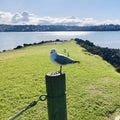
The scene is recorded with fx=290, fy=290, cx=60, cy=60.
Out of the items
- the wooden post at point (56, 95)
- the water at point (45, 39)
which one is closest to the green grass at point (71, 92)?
the wooden post at point (56, 95)

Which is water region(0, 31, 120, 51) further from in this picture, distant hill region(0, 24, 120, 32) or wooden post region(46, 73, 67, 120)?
wooden post region(46, 73, 67, 120)

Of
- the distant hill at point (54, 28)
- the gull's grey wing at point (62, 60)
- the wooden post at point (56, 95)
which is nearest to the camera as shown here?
the wooden post at point (56, 95)

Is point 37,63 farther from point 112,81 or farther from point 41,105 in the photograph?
point 41,105

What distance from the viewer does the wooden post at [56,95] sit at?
2926 mm

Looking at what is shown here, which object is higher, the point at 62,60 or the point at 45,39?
the point at 62,60

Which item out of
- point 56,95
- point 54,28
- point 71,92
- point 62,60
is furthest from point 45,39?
point 56,95

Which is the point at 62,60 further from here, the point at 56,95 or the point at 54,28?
the point at 54,28

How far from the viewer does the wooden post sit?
2.93 metres

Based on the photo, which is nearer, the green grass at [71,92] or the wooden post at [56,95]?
the wooden post at [56,95]

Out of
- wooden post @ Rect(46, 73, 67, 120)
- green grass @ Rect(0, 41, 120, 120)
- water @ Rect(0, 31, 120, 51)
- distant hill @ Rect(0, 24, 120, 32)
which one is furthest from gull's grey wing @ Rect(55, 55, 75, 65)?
distant hill @ Rect(0, 24, 120, 32)

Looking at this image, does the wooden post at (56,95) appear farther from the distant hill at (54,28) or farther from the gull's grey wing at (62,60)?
the distant hill at (54,28)

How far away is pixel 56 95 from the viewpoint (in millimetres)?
2951

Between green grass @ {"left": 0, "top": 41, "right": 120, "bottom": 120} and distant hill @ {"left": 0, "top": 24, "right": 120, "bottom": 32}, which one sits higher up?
green grass @ {"left": 0, "top": 41, "right": 120, "bottom": 120}

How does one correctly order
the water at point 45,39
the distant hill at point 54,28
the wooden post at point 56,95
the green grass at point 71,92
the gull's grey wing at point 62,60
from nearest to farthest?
the wooden post at point 56,95 < the gull's grey wing at point 62,60 < the green grass at point 71,92 < the water at point 45,39 < the distant hill at point 54,28
